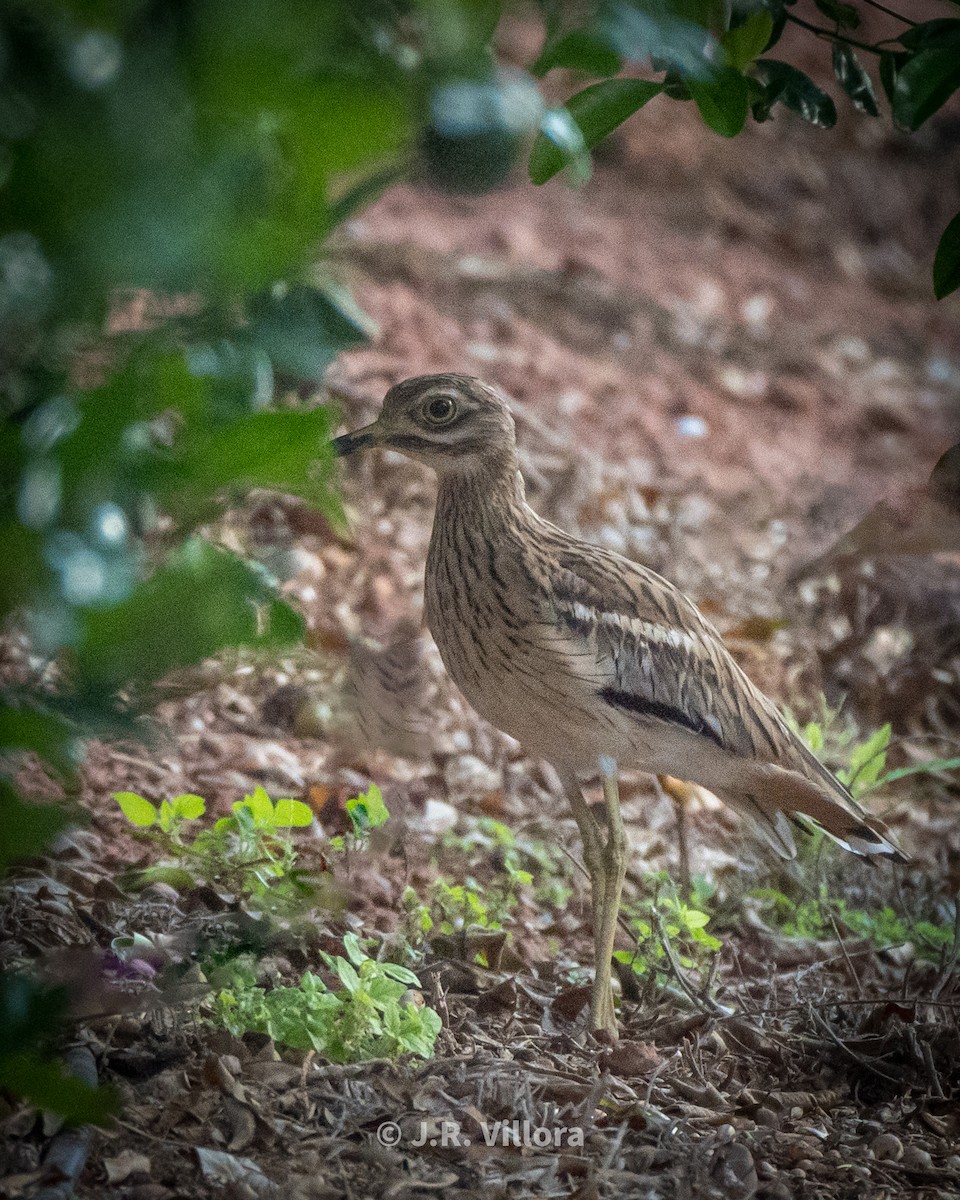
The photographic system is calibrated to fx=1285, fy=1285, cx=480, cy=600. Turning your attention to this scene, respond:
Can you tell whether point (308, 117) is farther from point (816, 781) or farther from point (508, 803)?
point (508, 803)

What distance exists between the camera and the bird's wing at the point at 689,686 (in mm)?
2836

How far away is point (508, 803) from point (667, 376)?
292 cm

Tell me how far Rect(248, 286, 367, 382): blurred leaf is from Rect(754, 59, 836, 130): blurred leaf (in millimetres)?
937

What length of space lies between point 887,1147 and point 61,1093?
5.89ft

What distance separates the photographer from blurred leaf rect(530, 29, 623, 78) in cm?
195

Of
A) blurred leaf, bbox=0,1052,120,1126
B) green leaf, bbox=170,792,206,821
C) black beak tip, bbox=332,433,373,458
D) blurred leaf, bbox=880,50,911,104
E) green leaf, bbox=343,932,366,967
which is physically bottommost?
green leaf, bbox=343,932,366,967

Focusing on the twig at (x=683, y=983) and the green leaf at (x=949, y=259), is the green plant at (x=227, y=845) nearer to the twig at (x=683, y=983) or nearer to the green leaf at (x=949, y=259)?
the twig at (x=683, y=983)

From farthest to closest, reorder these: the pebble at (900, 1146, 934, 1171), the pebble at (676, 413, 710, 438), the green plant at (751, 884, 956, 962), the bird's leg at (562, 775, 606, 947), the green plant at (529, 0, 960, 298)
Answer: the pebble at (676, 413, 710, 438), the green plant at (751, 884, 956, 962), the bird's leg at (562, 775, 606, 947), the pebble at (900, 1146, 934, 1171), the green plant at (529, 0, 960, 298)

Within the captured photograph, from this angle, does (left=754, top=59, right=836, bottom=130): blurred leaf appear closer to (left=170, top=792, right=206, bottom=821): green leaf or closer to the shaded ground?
the shaded ground

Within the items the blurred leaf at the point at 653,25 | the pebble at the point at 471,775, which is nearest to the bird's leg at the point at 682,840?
the pebble at the point at 471,775

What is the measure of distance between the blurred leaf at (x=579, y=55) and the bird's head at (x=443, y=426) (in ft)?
2.82

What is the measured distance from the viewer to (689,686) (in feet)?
9.68

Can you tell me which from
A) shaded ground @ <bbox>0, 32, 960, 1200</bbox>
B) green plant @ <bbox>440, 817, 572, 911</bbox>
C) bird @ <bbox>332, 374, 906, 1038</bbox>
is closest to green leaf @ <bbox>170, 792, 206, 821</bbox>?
shaded ground @ <bbox>0, 32, 960, 1200</bbox>

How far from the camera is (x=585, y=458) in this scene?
509cm
